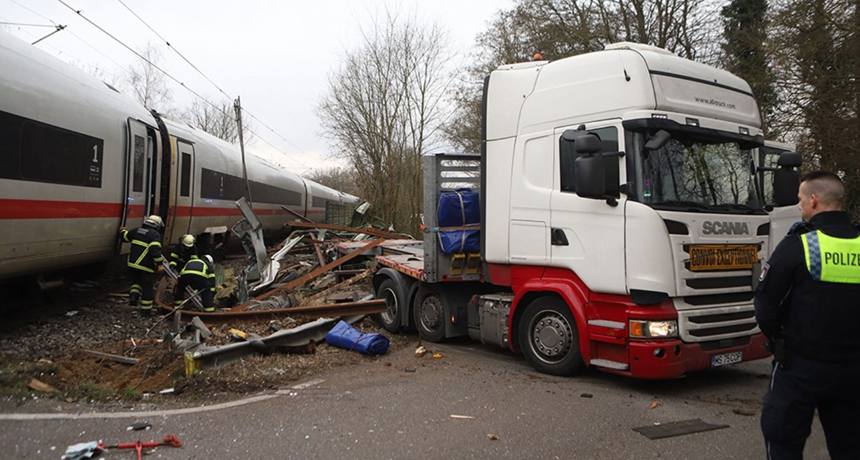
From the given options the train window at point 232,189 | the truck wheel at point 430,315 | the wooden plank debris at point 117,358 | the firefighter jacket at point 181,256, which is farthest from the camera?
the train window at point 232,189

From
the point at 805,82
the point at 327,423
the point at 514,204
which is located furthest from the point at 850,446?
the point at 805,82

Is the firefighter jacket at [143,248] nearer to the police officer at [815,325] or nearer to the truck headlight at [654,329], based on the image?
the truck headlight at [654,329]

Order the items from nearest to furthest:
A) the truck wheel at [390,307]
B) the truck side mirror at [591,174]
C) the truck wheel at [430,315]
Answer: the truck side mirror at [591,174], the truck wheel at [430,315], the truck wheel at [390,307]

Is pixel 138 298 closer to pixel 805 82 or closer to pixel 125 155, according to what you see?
pixel 125 155

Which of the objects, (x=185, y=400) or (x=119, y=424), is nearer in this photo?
(x=119, y=424)

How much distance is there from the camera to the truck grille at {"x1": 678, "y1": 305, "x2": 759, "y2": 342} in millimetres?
5023

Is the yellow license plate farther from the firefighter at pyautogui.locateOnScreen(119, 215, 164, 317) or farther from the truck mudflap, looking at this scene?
the firefighter at pyautogui.locateOnScreen(119, 215, 164, 317)

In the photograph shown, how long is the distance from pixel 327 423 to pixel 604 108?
11.8ft

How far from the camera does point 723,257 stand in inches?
205

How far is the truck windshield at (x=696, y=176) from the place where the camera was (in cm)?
508

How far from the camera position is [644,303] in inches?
196

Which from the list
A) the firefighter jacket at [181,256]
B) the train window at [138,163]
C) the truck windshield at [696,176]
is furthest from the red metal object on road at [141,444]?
the train window at [138,163]

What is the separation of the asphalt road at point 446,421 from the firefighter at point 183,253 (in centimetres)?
489

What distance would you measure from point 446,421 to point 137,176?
766 cm
